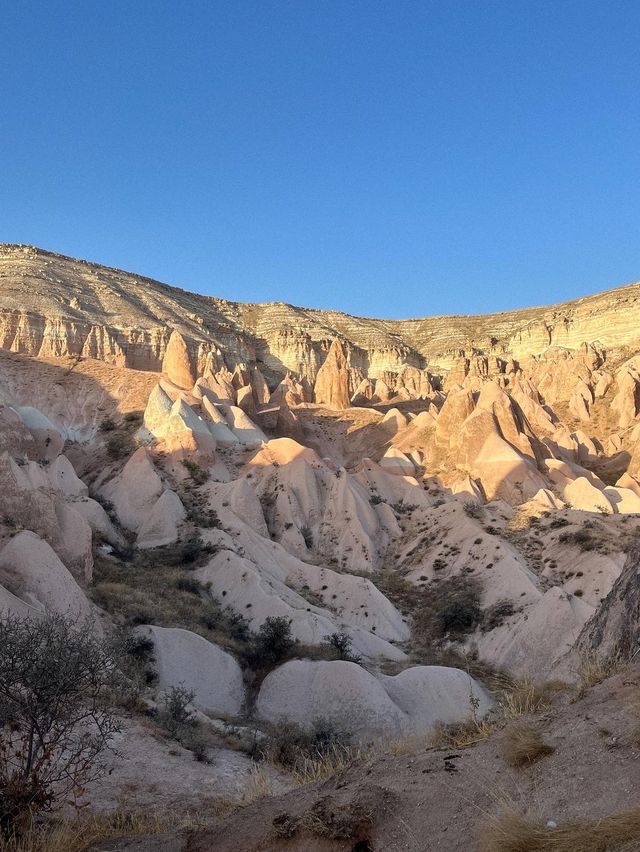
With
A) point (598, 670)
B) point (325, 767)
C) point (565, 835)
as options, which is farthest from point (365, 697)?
point (565, 835)

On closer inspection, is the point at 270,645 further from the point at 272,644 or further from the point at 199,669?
the point at 199,669

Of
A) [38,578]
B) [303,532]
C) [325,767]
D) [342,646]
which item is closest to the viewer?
[325,767]

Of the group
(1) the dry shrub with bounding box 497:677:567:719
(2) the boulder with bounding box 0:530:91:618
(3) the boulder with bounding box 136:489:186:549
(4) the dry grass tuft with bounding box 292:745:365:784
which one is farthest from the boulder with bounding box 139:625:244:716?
(1) the dry shrub with bounding box 497:677:567:719

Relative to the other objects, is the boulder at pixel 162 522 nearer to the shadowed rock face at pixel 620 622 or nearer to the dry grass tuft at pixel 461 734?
the dry grass tuft at pixel 461 734

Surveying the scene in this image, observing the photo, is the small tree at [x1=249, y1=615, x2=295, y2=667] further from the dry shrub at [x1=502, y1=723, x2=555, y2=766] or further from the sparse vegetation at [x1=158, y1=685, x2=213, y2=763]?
the dry shrub at [x1=502, y1=723, x2=555, y2=766]

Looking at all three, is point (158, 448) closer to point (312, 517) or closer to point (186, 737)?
point (312, 517)

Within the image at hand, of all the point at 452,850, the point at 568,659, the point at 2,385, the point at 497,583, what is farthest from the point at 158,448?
the point at 452,850

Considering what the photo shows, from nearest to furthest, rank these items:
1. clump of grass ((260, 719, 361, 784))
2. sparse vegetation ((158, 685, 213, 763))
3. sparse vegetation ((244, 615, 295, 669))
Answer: sparse vegetation ((158, 685, 213, 763)), clump of grass ((260, 719, 361, 784)), sparse vegetation ((244, 615, 295, 669))

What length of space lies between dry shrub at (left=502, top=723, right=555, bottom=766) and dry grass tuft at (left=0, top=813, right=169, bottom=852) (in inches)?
159

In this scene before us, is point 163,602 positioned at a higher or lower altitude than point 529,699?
lower

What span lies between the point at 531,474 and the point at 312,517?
14.1 m

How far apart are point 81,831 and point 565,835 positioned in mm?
5008

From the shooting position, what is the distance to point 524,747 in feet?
14.1

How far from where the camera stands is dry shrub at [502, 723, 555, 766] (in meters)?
4.27
